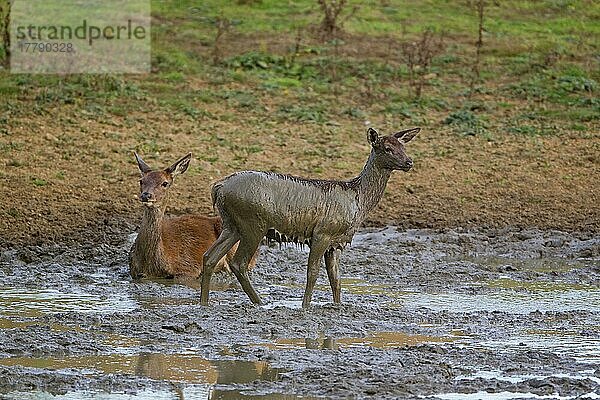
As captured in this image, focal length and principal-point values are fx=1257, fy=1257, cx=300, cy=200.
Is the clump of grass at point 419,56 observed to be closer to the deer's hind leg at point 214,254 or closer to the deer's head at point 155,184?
the deer's head at point 155,184

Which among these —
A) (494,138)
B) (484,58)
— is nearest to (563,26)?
(484,58)

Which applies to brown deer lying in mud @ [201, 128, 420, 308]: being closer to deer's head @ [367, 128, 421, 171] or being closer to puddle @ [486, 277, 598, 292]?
deer's head @ [367, 128, 421, 171]

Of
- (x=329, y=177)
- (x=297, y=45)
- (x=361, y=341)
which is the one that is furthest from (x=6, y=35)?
(x=361, y=341)

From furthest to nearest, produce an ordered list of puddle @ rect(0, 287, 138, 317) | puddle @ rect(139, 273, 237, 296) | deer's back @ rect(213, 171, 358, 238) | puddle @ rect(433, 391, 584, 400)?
puddle @ rect(139, 273, 237, 296) < deer's back @ rect(213, 171, 358, 238) < puddle @ rect(0, 287, 138, 317) < puddle @ rect(433, 391, 584, 400)

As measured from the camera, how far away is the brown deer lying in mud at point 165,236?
11164 mm

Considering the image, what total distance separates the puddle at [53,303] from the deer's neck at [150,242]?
0.94 m

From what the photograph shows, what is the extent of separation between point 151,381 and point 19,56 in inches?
468

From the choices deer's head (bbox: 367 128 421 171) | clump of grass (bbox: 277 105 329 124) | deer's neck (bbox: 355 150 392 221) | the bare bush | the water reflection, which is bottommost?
the water reflection

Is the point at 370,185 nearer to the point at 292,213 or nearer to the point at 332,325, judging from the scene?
the point at 292,213

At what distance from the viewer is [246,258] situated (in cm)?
980

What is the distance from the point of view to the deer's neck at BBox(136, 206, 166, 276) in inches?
444

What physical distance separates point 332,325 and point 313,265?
778mm

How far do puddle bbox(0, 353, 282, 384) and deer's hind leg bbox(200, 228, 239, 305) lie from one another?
206 centimetres

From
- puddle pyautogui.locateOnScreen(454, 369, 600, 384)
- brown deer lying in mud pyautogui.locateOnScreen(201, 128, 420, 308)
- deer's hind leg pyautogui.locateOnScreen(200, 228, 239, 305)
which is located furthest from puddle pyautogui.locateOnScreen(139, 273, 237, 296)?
puddle pyautogui.locateOnScreen(454, 369, 600, 384)
